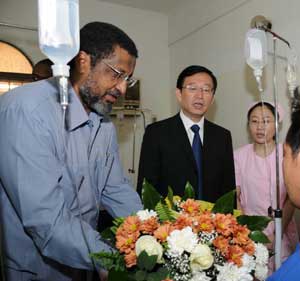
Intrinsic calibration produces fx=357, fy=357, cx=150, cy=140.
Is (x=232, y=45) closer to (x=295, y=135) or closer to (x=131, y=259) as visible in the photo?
(x=295, y=135)

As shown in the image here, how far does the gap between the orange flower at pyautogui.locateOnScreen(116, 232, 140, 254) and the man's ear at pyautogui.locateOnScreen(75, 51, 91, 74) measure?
688mm

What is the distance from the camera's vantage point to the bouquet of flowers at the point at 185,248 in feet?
2.55

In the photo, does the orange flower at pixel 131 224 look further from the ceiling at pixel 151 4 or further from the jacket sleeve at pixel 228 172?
the ceiling at pixel 151 4

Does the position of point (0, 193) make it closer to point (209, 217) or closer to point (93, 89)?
point (93, 89)

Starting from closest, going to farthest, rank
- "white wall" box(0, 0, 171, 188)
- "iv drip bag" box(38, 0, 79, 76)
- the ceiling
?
"iv drip bag" box(38, 0, 79, 76) → "white wall" box(0, 0, 171, 188) → the ceiling

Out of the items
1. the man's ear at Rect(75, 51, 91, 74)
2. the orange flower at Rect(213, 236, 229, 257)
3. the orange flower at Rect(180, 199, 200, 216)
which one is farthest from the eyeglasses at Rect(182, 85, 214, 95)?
the orange flower at Rect(213, 236, 229, 257)

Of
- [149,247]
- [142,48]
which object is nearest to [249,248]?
[149,247]

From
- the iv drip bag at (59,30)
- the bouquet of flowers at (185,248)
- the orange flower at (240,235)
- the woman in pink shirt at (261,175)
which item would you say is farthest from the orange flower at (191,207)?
the woman in pink shirt at (261,175)

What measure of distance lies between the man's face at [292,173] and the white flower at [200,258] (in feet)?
1.01

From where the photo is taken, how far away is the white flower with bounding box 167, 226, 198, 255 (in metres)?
0.78

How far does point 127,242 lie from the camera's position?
824mm

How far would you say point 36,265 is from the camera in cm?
117

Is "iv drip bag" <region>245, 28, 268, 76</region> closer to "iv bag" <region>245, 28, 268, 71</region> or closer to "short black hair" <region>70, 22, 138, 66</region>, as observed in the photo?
"iv bag" <region>245, 28, 268, 71</region>

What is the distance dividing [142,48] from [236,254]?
131 inches
